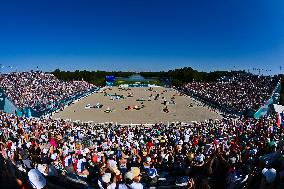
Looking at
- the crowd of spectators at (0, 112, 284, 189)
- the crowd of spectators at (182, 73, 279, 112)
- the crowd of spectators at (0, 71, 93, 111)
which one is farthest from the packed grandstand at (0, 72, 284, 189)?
the crowd of spectators at (182, 73, 279, 112)

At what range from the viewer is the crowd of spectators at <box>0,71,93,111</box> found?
42.5 metres

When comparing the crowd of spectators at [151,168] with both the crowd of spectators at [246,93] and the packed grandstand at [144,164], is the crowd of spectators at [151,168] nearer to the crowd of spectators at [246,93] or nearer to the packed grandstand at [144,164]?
the packed grandstand at [144,164]

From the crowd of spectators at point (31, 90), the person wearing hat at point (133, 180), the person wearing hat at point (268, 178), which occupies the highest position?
the person wearing hat at point (268, 178)

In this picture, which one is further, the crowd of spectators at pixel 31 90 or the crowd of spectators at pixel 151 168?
the crowd of spectators at pixel 31 90

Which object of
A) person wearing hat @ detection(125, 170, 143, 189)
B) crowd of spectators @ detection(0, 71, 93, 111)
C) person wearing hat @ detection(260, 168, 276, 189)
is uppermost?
person wearing hat @ detection(260, 168, 276, 189)

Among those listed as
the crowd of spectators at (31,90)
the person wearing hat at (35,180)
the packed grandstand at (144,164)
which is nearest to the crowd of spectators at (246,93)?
the crowd of spectators at (31,90)

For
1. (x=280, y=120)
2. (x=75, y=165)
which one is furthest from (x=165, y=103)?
(x=75, y=165)

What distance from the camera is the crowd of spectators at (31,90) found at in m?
42.5

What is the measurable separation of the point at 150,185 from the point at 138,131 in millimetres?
14367

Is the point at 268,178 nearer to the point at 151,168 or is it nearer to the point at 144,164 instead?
the point at 151,168

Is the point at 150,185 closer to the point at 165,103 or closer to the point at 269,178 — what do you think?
the point at 269,178

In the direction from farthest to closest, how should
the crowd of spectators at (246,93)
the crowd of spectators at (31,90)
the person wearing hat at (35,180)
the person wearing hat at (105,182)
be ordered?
the crowd of spectators at (246,93) → the crowd of spectators at (31,90) → the person wearing hat at (105,182) → the person wearing hat at (35,180)

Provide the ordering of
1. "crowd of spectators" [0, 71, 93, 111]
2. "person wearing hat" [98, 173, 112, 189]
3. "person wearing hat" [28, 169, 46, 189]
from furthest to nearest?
"crowd of spectators" [0, 71, 93, 111] → "person wearing hat" [98, 173, 112, 189] → "person wearing hat" [28, 169, 46, 189]

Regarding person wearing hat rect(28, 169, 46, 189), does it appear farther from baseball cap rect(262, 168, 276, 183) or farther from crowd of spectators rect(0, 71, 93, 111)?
crowd of spectators rect(0, 71, 93, 111)
